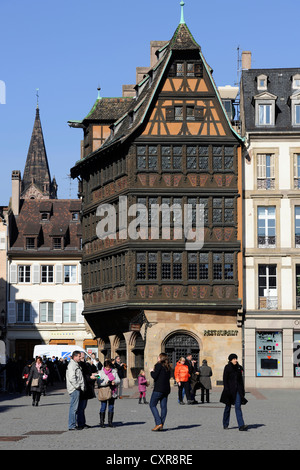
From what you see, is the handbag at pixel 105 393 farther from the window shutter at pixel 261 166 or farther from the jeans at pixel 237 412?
the window shutter at pixel 261 166

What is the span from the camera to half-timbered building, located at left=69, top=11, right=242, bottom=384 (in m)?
47.1

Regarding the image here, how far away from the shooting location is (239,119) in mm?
53562

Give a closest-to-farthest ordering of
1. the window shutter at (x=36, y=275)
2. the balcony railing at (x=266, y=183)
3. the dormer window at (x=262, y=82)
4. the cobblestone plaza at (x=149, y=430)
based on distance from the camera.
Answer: the cobblestone plaza at (x=149, y=430)
the balcony railing at (x=266, y=183)
the dormer window at (x=262, y=82)
the window shutter at (x=36, y=275)

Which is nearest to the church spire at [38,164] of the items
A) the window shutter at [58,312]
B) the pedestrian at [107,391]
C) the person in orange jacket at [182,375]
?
the window shutter at [58,312]

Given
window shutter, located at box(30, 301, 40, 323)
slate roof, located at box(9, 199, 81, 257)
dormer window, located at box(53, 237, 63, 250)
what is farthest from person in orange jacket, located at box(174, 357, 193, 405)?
dormer window, located at box(53, 237, 63, 250)

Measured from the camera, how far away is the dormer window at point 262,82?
5144 cm

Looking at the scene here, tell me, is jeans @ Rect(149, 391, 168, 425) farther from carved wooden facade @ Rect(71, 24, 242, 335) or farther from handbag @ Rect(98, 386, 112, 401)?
carved wooden facade @ Rect(71, 24, 242, 335)

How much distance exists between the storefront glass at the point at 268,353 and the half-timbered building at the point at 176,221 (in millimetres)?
1135

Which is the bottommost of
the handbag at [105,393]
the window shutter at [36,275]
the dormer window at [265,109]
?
the handbag at [105,393]

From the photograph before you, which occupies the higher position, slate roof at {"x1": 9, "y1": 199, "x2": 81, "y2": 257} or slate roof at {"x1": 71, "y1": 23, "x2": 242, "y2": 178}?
slate roof at {"x1": 71, "y1": 23, "x2": 242, "y2": 178}

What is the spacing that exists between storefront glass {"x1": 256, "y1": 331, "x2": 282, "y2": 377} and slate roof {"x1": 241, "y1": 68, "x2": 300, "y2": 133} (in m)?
10.0

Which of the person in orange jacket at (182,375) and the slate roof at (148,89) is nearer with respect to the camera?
the person in orange jacket at (182,375)

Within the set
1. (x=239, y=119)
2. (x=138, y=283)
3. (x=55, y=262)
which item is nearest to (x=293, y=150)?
(x=239, y=119)
